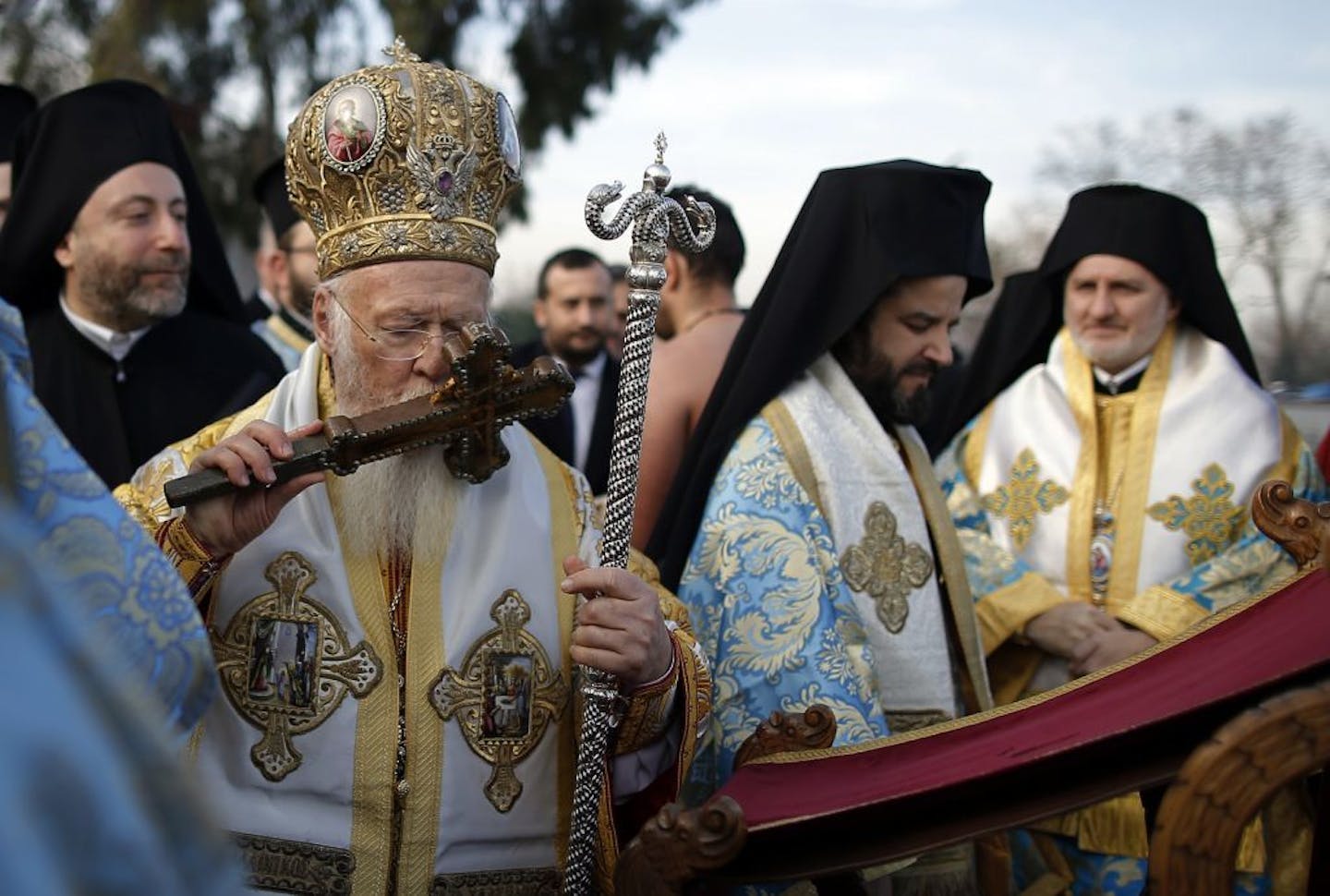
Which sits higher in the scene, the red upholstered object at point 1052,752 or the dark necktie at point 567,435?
the dark necktie at point 567,435

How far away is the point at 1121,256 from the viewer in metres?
4.85

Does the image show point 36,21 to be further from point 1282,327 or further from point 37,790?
point 37,790

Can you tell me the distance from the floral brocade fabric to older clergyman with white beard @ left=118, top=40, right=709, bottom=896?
3.43 feet

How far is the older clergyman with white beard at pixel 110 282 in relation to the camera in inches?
187

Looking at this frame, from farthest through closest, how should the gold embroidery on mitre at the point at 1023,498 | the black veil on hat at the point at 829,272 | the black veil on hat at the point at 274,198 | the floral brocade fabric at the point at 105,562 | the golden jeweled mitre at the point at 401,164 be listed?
the black veil on hat at the point at 274,198 → the gold embroidery on mitre at the point at 1023,498 → the black veil on hat at the point at 829,272 → the golden jeweled mitre at the point at 401,164 → the floral brocade fabric at the point at 105,562

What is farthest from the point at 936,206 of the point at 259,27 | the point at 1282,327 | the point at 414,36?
the point at 259,27

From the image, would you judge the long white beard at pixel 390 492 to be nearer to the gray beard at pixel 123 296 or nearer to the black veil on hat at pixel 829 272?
the black veil on hat at pixel 829 272

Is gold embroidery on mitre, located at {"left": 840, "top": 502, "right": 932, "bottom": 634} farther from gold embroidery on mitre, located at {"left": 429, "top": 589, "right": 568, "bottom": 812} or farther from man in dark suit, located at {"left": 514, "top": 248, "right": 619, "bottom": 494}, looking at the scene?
man in dark suit, located at {"left": 514, "top": 248, "right": 619, "bottom": 494}

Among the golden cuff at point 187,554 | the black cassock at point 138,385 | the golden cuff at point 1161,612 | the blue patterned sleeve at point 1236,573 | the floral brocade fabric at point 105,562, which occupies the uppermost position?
the black cassock at point 138,385

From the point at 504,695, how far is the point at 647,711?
0.92ft

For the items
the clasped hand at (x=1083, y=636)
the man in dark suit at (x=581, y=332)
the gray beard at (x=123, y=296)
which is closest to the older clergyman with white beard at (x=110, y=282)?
the gray beard at (x=123, y=296)

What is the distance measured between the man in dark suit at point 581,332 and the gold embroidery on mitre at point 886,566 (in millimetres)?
4114

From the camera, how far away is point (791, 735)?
286 centimetres

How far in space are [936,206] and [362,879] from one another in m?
2.20
